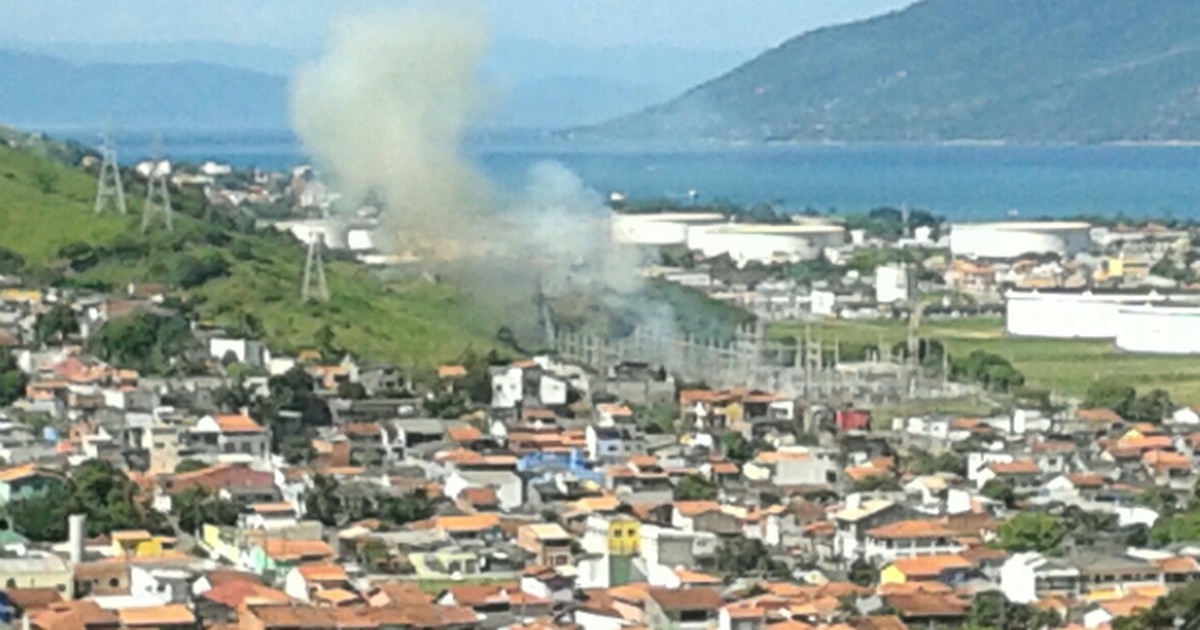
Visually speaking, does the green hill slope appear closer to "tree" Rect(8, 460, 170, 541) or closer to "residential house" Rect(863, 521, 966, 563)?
"tree" Rect(8, 460, 170, 541)

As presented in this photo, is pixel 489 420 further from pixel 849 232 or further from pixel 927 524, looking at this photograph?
pixel 849 232

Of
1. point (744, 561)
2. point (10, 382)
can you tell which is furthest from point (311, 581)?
point (10, 382)

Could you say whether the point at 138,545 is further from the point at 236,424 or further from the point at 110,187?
the point at 110,187

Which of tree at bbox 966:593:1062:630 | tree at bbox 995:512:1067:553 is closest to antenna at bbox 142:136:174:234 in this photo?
tree at bbox 995:512:1067:553

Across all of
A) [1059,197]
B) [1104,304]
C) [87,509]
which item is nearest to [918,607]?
[87,509]

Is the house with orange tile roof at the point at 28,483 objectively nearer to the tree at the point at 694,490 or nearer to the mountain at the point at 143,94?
the tree at the point at 694,490

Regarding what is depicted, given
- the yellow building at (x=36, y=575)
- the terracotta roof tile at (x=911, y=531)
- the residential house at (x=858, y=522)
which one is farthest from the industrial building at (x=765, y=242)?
the yellow building at (x=36, y=575)
